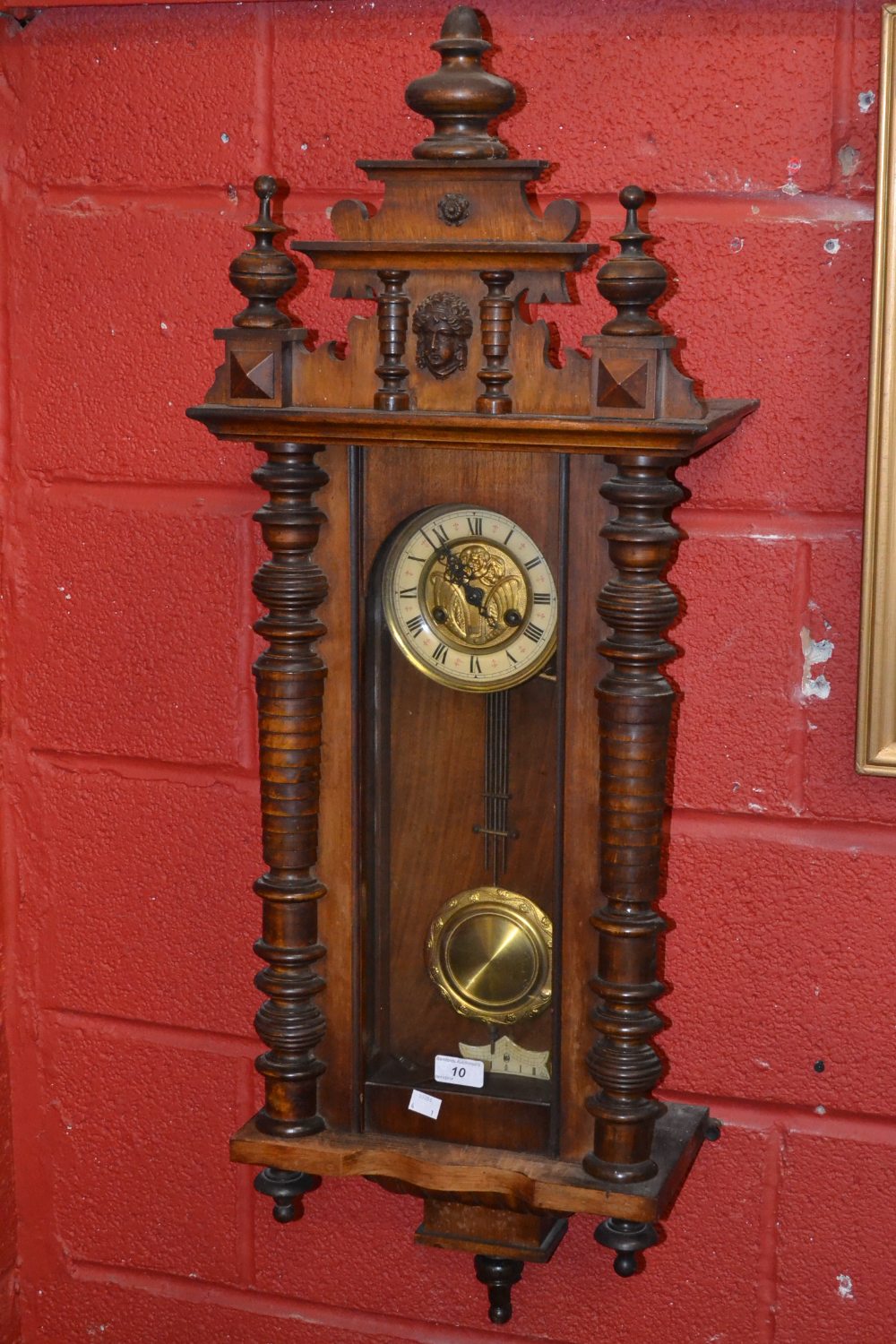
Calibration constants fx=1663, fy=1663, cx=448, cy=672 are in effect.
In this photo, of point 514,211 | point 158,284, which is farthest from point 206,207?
point 514,211

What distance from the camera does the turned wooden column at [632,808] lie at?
3.96ft

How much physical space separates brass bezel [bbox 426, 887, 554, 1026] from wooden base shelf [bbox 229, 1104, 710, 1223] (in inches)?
4.3

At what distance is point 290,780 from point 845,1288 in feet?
2.20

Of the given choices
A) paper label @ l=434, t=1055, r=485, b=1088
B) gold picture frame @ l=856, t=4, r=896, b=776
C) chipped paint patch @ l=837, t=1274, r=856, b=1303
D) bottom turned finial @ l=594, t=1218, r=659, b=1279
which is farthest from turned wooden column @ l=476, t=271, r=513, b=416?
chipped paint patch @ l=837, t=1274, r=856, b=1303

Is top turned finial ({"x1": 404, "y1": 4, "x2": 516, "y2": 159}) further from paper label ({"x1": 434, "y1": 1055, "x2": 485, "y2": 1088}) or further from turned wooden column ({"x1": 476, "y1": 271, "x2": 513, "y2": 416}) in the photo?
paper label ({"x1": 434, "y1": 1055, "x2": 485, "y2": 1088})

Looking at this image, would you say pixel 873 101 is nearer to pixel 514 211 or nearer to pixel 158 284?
pixel 514 211

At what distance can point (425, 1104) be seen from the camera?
1.34m

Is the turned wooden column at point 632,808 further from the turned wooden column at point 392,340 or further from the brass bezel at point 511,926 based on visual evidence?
the turned wooden column at point 392,340

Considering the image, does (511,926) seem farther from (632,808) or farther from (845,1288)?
(845,1288)

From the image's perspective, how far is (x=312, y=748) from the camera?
132cm

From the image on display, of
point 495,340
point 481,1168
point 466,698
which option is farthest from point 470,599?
point 481,1168

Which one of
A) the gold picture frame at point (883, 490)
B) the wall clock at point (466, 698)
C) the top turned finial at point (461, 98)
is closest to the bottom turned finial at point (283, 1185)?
the wall clock at point (466, 698)

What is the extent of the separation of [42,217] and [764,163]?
2.18ft

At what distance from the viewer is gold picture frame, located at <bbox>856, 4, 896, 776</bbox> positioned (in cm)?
127
